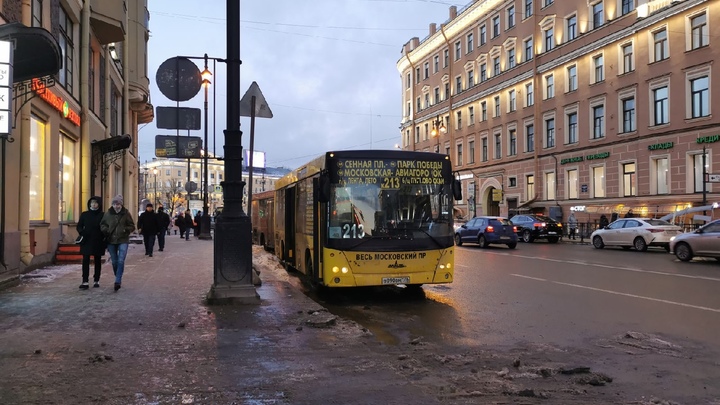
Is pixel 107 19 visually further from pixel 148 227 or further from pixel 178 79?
pixel 178 79

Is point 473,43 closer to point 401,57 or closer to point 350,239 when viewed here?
point 401,57

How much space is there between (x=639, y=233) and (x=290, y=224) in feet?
50.7

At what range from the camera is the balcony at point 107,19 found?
1862 centimetres

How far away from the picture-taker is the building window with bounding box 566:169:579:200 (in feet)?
122

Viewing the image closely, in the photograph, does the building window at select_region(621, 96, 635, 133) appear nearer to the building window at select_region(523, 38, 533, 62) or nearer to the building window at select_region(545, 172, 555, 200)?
the building window at select_region(545, 172, 555, 200)

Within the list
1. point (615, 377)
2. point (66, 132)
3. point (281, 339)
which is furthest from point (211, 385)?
point (66, 132)

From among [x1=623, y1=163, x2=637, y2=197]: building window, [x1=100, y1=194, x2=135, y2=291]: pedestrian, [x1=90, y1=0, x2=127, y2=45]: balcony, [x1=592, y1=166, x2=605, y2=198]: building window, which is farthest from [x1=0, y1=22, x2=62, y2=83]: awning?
[x1=592, y1=166, x2=605, y2=198]: building window

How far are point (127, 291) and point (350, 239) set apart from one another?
3.95 meters

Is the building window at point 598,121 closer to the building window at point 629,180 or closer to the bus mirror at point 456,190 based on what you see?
the building window at point 629,180

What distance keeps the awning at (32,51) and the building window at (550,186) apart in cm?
3539

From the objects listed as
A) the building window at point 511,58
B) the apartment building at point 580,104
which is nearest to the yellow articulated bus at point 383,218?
the apartment building at point 580,104

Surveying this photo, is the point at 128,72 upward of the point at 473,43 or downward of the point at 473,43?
downward

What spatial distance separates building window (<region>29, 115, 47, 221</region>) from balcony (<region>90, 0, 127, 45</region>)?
6.11 m

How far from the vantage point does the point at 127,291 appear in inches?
383
